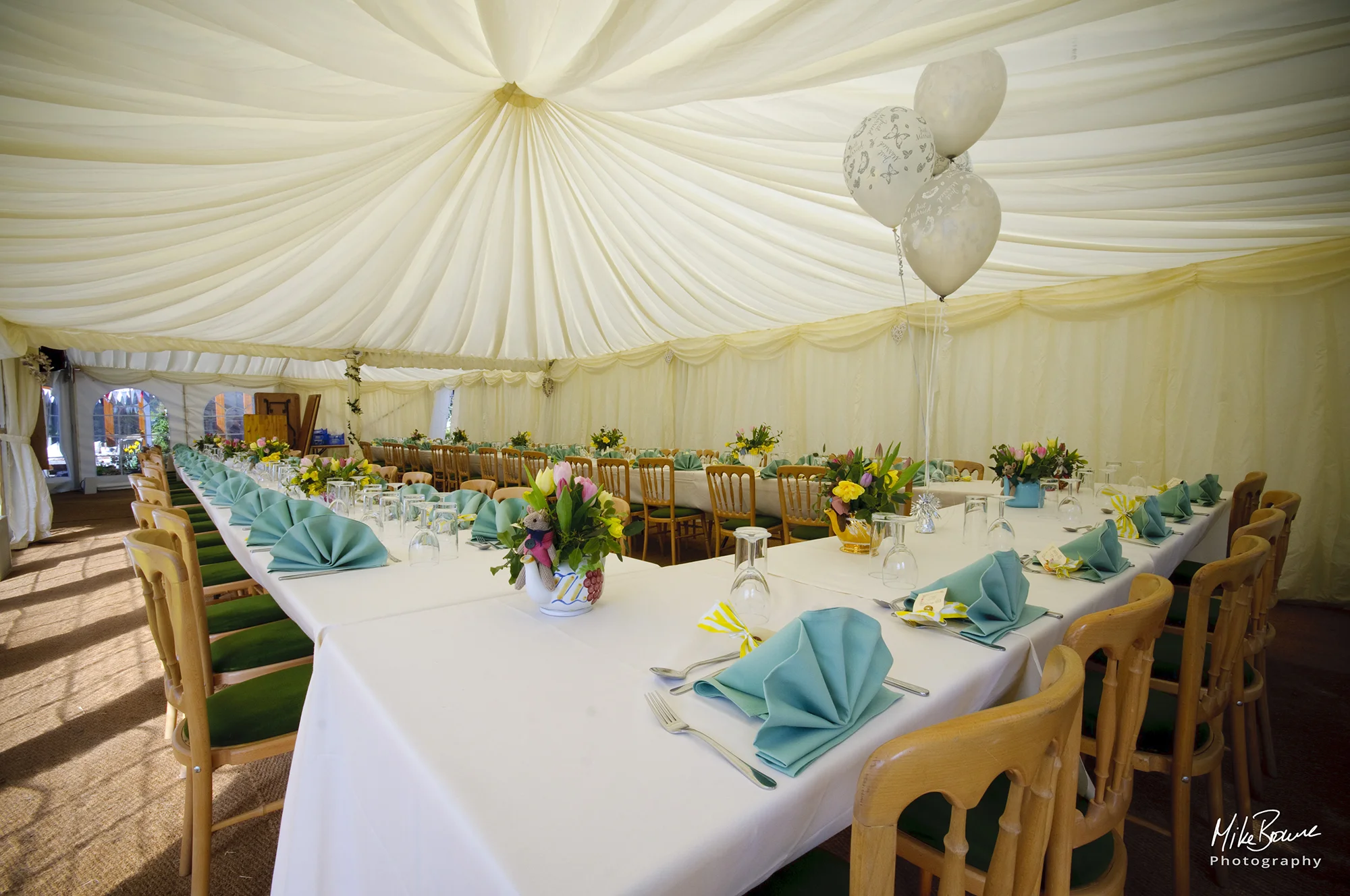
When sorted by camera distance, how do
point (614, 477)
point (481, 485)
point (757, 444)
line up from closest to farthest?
point (481, 485), point (757, 444), point (614, 477)

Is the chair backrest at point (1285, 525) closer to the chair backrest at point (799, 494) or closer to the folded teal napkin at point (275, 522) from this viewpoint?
the chair backrest at point (799, 494)

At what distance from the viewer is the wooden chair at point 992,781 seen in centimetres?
63

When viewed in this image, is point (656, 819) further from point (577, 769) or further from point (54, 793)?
point (54, 793)

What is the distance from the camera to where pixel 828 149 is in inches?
159

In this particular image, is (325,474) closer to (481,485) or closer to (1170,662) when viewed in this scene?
(481,485)

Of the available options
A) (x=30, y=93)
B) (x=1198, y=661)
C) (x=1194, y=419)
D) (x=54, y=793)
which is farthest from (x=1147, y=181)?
(x=54, y=793)

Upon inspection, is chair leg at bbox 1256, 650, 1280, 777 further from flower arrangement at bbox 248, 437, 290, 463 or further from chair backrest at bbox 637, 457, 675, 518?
flower arrangement at bbox 248, 437, 290, 463

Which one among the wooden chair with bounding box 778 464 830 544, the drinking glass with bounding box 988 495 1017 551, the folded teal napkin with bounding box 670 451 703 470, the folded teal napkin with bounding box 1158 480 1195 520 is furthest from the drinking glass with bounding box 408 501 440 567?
the folded teal napkin with bounding box 670 451 703 470

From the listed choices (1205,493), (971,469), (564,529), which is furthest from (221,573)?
(971,469)

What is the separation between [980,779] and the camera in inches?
27.4

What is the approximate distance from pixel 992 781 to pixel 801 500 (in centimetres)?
377

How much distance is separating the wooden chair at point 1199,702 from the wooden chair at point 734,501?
3058mm

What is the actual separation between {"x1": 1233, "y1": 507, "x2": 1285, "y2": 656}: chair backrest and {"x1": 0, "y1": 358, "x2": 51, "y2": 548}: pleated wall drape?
10549mm

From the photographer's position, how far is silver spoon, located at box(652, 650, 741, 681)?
3.59 ft
